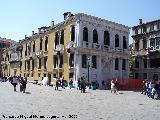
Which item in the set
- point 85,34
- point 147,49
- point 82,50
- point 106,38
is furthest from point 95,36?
point 147,49

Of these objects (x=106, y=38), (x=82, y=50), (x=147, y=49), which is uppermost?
(x=106, y=38)

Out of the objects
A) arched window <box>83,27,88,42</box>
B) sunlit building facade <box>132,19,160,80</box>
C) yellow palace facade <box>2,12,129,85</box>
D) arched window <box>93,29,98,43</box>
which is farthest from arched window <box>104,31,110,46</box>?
sunlit building facade <box>132,19,160,80</box>

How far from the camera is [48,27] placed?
4738 cm

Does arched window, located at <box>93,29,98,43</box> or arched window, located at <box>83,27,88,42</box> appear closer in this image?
arched window, located at <box>83,27,88,42</box>

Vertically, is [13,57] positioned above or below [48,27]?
below

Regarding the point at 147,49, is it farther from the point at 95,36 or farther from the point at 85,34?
the point at 85,34

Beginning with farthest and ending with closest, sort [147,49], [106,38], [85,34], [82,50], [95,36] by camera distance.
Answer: [147,49] → [106,38] → [95,36] → [85,34] → [82,50]

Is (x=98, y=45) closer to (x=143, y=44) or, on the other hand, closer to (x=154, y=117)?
(x=143, y=44)

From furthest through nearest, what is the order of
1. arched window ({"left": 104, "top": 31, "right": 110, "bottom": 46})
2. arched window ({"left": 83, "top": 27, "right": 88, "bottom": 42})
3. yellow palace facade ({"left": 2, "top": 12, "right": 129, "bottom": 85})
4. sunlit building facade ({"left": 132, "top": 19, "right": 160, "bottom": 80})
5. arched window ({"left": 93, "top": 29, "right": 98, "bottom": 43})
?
sunlit building facade ({"left": 132, "top": 19, "right": 160, "bottom": 80})
arched window ({"left": 104, "top": 31, "right": 110, "bottom": 46})
arched window ({"left": 93, "top": 29, "right": 98, "bottom": 43})
arched window ({"left": 83, "top": 27, "right": 88, "bottom": 42})
yellow palace facade ({"left": 2, "top": 12, "right": 129, "bottom": 85})

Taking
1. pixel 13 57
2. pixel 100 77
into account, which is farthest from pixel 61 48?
pixel 13 57

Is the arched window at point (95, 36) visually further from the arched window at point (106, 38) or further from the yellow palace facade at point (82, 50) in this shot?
the arched window at point (106, 38)

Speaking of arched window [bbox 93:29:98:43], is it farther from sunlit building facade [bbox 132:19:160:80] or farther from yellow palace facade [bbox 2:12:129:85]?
sunlit building facade [bbox 132:19:160:80]

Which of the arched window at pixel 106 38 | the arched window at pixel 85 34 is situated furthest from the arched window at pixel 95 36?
the arched window at pixel 106 38

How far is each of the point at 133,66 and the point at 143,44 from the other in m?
4.47
